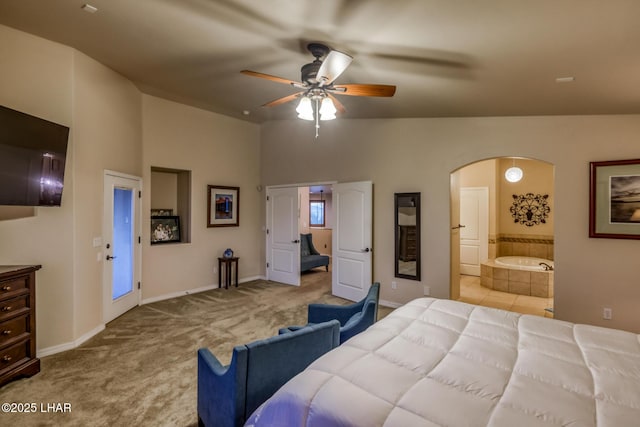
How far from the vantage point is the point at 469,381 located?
1462 millimetres

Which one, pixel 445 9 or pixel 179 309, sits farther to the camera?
pixel 179 309

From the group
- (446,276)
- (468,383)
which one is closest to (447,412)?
(468,383)

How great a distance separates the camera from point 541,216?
6.90 m

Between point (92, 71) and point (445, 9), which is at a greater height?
point (92, 71)

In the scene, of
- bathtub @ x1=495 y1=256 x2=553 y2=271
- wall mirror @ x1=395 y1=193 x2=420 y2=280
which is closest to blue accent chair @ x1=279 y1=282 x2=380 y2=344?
wall mirror @ x1=395 y1=193 x2=420 y2=280

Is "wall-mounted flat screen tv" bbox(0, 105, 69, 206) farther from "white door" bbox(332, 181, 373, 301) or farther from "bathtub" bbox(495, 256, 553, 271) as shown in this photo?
"bathtub" bbox(495, 256, 553, 271)

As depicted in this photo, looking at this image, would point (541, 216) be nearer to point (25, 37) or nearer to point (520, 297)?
point (520, 297)

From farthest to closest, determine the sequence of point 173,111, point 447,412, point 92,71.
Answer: point 173,111, point 92,71, point 447,412

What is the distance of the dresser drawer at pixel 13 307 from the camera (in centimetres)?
259

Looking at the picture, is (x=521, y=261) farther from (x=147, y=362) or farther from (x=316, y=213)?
(x=147, y=362)

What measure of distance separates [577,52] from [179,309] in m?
5.31

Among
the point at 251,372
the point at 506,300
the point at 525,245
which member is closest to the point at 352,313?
the point at 251,372

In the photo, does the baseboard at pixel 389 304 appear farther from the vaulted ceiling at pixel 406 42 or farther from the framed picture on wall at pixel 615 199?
the vaulted ceiling at pixel 406 42

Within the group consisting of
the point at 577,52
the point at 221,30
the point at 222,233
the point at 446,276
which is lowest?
the point at 446,276
